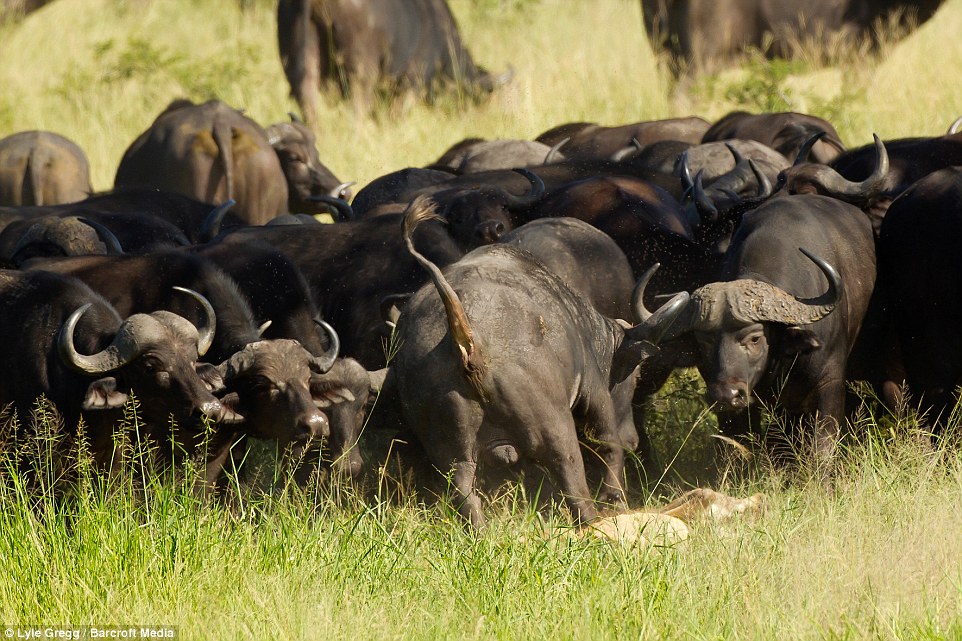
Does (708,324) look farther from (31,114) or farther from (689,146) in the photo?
(31,114)

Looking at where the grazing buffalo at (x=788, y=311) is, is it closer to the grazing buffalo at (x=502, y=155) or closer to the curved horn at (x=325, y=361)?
the curved horn at (x=325, y=361)

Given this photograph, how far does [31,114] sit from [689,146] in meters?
10.7

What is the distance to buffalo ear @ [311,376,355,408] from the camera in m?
7.04

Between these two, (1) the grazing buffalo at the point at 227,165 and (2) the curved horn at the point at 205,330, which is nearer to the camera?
(2) the curved horn at the point at 205,330

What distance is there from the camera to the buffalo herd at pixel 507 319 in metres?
6.47

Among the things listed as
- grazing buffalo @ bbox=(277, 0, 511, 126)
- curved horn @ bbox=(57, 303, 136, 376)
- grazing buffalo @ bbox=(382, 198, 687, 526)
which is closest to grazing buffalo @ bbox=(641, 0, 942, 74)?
grazing buffalo @ bbox=(277, 0, 511, 126)

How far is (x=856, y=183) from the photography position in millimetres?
8867

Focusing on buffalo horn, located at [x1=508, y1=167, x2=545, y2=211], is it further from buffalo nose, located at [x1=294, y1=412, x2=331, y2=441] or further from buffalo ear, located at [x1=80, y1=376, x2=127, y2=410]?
buffalo ear, located at [x1=80, y1=376, x2=127, y2=410]

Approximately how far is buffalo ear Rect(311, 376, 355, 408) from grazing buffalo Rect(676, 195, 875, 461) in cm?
173

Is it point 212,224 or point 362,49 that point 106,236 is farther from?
point 362,49

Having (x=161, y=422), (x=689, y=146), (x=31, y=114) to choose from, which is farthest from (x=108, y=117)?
(x=161, y=422)

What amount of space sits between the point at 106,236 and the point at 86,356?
9.37 ft

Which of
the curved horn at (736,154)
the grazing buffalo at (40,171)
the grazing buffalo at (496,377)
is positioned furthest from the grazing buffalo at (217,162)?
the grazing buffalo at (496,377)

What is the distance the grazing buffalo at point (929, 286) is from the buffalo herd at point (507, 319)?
0.04ft
